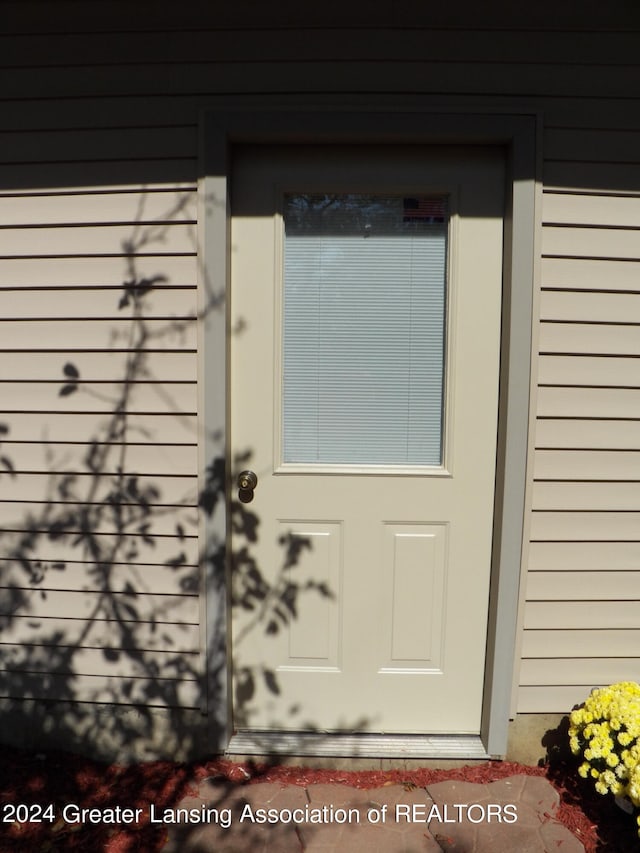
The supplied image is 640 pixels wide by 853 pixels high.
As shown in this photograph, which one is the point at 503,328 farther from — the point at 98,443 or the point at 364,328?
the point at 98,443

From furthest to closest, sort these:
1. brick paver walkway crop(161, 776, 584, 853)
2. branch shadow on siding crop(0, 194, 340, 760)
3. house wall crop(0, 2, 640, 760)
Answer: branch shadow on siding crop(0, 194, 340, 760), house wall crop(0, 2, 640, 760), brick paver walkway crop(161, 776, 584, 853)

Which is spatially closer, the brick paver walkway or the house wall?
the brick paver walkway

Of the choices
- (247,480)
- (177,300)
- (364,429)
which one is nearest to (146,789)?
(247,480)

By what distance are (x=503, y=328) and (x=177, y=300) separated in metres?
1.28

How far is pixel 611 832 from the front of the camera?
79.4 inches

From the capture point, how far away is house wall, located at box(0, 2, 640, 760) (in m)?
2.10

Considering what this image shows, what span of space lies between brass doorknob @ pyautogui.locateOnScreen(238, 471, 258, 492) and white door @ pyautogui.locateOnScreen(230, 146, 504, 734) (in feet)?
0.16

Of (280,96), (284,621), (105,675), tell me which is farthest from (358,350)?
(105,675)

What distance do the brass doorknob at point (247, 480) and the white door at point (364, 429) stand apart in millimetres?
50

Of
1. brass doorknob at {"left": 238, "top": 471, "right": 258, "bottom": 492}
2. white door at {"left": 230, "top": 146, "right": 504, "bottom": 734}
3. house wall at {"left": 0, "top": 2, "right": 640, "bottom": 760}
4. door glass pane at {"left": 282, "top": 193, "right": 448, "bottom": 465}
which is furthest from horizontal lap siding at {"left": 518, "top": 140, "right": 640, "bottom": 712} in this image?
brass doorknob at {"left": 238, "top": 471, "right": 258, "bottom": 492}

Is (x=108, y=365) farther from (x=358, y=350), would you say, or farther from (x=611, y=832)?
(x=611, y=832)

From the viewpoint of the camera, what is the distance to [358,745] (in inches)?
92.0

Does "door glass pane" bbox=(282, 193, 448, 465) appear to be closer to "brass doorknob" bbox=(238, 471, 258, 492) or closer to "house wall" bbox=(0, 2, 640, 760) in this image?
"brass doorknob" bbox=(238, 471, 258, 492)

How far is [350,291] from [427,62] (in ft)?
2.86
